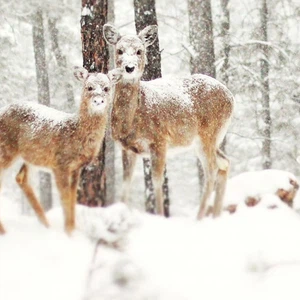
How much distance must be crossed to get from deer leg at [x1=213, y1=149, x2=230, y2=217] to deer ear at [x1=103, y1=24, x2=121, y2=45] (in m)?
1.92

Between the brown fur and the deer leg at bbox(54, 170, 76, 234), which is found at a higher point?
the deer leg at bbox(54, 170, 76, 234)

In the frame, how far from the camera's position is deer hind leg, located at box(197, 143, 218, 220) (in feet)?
20.3


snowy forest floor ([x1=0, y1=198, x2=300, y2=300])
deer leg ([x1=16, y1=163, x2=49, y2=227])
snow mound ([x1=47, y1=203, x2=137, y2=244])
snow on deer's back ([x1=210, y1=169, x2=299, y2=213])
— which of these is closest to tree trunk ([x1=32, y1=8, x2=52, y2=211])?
snow on deer's back ([x1=210, y1=169, x2=299, y2=213])

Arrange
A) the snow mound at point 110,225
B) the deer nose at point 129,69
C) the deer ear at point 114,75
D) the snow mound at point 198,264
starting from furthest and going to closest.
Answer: the deer nose at point 129,69
the deer ear at point 114,75
the snow mound at point 110,225
the snow mound at point 198,264

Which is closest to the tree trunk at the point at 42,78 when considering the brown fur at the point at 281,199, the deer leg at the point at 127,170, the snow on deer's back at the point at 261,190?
the deer leg at the point at 127,170

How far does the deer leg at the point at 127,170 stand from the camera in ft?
19.1

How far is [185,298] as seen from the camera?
136 inches

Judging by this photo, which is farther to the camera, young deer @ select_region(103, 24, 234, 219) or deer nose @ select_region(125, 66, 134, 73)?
young deer @ select_region(103, 24, 234, 219)

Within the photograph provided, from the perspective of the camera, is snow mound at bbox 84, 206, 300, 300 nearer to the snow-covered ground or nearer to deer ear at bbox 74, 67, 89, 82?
the snow-covered ground

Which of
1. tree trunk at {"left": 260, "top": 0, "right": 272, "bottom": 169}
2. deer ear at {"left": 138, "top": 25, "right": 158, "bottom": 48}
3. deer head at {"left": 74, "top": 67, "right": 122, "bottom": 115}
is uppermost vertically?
deer ear at {"left": 138, "top": 25, "right": 158, "bottom": 48}

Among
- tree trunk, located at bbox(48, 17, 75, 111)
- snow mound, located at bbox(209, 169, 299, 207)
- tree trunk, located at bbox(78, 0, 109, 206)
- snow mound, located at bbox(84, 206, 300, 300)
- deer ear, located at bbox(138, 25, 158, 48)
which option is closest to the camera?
Answer: snow mound, located at bbox(84, 206, 300, 300)

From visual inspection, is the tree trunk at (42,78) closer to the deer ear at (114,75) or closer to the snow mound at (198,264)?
the snow mound at (198,264)

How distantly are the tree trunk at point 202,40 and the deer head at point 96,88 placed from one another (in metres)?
3.87

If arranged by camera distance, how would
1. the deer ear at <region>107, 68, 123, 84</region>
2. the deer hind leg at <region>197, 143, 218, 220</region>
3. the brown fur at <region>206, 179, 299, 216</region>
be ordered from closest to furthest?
1. the deer ear at <region>107, 68, 123, 84</region>
2. the deer hind leg at <region>197, 143, 218, 220</region>
3. the brown fur at <region>206, 179, 299, 216</region>
